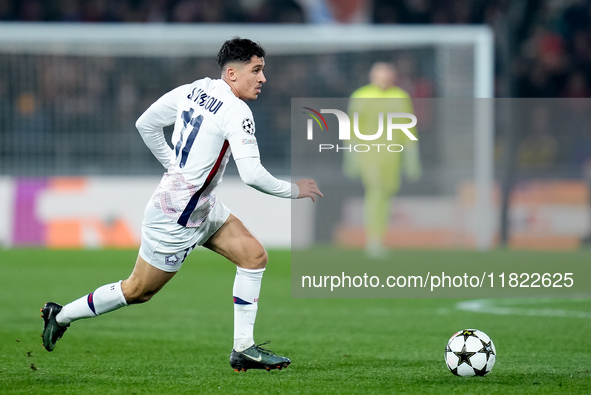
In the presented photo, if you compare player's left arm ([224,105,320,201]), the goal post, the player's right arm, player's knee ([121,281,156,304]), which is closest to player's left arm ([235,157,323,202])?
player's left arm ([224,105,320,201])

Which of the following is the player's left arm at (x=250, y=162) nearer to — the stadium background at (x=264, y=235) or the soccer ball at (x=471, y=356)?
the stadium background at (x=264, y=235)

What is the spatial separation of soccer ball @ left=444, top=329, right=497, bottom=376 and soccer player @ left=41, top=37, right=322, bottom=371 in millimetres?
1017

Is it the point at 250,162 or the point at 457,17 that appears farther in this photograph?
the point at 457,17

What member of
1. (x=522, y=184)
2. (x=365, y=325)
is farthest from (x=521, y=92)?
(x=365, y=325)

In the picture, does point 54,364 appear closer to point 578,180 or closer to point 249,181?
point 249,181

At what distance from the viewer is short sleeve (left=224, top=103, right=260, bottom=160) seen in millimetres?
5898

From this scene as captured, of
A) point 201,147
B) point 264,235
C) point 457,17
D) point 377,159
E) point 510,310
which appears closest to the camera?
point 201,147

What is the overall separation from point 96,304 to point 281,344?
5.43 feet

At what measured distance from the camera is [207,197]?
6.25 m

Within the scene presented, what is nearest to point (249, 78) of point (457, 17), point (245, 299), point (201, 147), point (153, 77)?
point (201, 147)

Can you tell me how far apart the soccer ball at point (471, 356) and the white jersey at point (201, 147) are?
4.18ft

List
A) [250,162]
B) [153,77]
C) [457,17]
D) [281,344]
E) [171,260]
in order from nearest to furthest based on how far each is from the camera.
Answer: [250,162], [171,260], [281,344], [153,77], [457,17]

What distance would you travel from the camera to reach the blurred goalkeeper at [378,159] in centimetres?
1453

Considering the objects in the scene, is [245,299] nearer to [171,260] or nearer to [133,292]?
[171,260]
